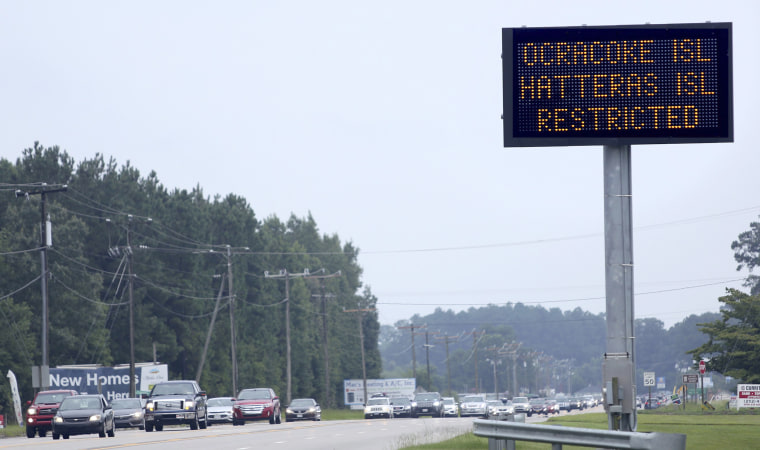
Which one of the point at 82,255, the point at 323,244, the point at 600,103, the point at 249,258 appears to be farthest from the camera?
the point at 323,244

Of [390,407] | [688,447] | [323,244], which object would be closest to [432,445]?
[688,447]

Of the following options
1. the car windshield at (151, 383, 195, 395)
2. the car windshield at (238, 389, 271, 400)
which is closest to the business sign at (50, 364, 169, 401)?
the car windshield at (238, 389, 271, 400)

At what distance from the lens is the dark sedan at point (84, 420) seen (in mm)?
36906

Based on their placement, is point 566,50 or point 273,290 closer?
point 566,50

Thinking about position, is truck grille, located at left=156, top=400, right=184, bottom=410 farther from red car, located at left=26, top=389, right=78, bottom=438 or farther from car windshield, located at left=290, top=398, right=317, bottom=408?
car windshield, located at left=290, top=398, right=317, bottom=408

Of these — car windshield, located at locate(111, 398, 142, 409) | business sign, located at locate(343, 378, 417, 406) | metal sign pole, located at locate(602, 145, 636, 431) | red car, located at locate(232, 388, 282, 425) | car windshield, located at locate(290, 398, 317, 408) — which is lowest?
business sign, located at locate(343, 378, 417, 406)

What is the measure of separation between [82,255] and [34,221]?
4.91 m

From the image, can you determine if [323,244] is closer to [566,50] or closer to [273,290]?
[273,290]

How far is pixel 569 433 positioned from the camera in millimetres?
10977

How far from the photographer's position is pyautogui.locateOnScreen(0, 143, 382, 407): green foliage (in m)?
81.1

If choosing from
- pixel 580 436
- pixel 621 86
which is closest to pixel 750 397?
pixel 621 86

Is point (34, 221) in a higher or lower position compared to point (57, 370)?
higher

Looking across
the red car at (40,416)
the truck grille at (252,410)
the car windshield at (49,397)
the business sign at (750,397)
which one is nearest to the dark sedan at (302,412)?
the truck grille at (252,410)

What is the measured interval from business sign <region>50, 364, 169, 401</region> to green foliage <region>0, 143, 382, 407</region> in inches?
→ 271
